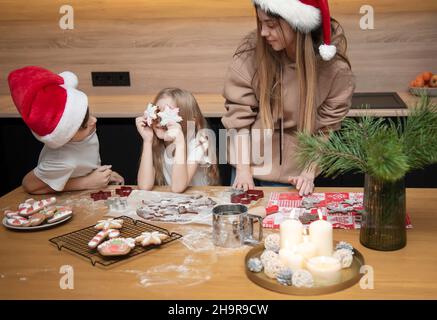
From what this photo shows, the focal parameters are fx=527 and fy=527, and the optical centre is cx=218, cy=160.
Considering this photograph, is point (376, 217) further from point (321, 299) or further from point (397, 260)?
point (321, 299)

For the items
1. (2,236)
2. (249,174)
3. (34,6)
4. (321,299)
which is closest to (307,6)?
(249,174)

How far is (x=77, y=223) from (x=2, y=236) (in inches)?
7.3

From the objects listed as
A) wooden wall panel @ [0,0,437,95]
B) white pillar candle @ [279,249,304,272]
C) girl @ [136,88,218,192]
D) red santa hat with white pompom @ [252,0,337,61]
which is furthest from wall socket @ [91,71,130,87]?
white pillar candle @ [279,249,304,272]

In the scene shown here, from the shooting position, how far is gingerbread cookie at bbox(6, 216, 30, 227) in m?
1.36

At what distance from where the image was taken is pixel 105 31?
3.08 meters

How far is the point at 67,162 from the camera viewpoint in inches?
66.4

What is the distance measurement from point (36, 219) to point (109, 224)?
0.65ft

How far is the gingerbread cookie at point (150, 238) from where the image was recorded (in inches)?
48.1

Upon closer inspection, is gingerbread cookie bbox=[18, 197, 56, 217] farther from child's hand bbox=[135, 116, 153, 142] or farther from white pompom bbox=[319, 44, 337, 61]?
white pompom bbox=[319, 44, 337, 61]

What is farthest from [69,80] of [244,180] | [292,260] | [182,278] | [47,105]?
[292,260]

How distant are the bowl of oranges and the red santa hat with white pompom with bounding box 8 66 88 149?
72.3 inches

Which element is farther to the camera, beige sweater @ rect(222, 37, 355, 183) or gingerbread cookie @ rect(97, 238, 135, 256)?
beige sweater @ rect(222, 37, 355, 183)

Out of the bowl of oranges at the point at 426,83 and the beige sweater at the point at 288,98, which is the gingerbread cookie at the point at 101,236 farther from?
the bowl of oranges at the point at 426,83

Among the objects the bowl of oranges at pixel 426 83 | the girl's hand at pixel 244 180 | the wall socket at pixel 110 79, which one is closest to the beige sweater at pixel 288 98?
the girl's hand at pixel 244 180
